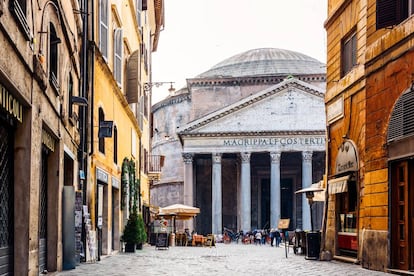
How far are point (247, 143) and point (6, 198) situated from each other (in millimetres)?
Result: 41955

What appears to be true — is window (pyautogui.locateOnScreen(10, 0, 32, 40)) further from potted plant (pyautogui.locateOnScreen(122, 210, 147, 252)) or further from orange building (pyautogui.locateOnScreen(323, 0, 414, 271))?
potted plant (pyautogui.locateOnScreen(122, 210, 147, 252))

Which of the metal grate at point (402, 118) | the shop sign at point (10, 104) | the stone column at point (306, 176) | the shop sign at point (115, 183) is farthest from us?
the stone column at point (306, 176)

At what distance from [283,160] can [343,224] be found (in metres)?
39.1

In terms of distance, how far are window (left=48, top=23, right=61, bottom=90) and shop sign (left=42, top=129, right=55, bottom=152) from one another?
803mm

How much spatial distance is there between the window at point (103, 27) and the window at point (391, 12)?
7.83 m

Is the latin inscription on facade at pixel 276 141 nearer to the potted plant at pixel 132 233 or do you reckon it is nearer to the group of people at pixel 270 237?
the group of people at pixel 270 237

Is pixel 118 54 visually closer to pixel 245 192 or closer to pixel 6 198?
pixel 6 198

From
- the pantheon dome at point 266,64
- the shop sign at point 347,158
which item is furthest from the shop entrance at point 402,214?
the pantheon dome at point 266,64

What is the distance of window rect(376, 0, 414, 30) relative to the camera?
12.0 metres

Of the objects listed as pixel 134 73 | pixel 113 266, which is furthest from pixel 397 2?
pixel 134 73

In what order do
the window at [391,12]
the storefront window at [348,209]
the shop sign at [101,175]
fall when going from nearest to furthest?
the window at [391,12] → the storefront window at [348,209] → the shop sign at [101,175]

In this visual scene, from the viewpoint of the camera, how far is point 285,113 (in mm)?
50031

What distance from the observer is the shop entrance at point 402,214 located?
11266 millimetres

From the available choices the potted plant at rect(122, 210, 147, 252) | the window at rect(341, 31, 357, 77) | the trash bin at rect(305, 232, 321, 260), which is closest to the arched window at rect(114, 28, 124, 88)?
the potted plant at rect(122, 210, 147, 252)
